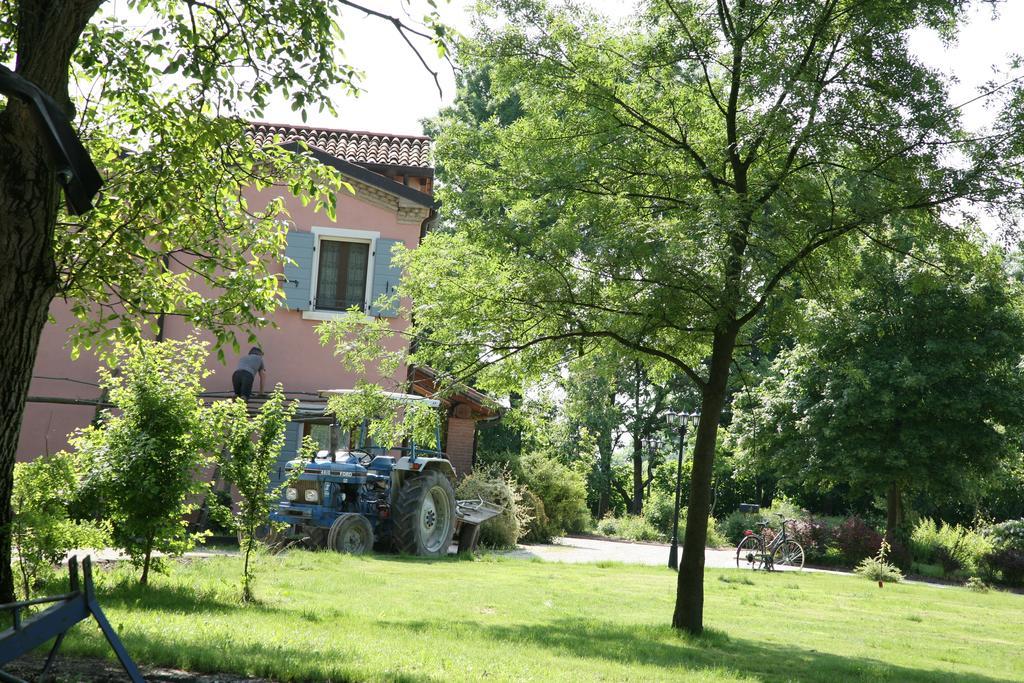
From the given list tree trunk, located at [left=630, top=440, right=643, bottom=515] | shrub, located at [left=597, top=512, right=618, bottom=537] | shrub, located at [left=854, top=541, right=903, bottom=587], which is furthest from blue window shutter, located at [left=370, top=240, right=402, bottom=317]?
tree trunk, located at [left=630, top=440, right=643, bottom=515]

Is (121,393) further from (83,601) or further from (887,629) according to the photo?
(887,629)

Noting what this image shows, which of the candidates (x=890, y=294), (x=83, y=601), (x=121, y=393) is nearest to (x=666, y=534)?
(x=890, y=294)

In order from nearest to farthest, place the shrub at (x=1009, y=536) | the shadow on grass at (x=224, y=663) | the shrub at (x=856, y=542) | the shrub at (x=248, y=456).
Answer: the shadow on grass at (x=224, y=663) → the shrub at (x=248, y=456) → the shrub at (x=1009, y=536) → the shrub at (x=856, y=542)

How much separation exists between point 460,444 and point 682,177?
15.6 m

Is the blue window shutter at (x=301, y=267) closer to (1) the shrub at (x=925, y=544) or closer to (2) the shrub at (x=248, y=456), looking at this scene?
(2) the shrub at (x=248, y=456)

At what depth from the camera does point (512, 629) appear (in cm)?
935

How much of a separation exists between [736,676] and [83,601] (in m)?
5.09

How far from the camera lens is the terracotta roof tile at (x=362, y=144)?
2112 cm

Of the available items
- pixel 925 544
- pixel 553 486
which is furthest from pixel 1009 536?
pixel 553 486

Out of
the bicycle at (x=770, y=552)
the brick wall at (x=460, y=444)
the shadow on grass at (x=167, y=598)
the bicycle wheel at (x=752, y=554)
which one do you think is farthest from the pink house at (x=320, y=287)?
the shadow on grass at (x=167, y=598)

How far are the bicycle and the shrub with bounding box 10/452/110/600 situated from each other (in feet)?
51.4

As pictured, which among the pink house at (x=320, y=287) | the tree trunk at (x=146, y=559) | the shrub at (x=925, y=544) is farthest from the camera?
the shrub at (x=925, y=544)

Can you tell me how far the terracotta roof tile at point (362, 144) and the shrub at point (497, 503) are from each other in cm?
665

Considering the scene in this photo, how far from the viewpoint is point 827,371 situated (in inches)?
1000
